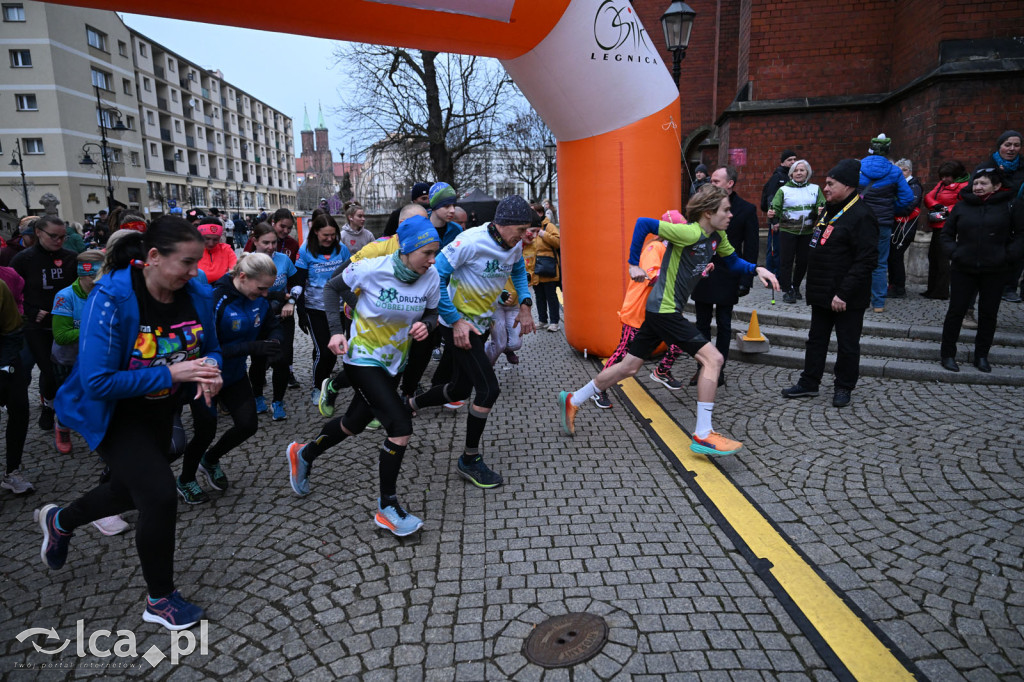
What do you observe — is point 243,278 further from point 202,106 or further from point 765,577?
point 202,106

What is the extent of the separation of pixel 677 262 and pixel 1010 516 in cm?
255

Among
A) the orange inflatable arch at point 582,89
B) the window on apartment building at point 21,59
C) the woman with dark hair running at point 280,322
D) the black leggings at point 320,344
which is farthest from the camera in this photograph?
the window on apartment building at point 21,59

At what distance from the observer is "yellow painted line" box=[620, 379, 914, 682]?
2402 millimetres

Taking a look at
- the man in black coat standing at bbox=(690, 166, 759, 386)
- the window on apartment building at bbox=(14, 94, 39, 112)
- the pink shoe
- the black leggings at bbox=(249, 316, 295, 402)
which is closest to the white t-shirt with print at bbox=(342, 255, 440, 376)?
the pink shoe

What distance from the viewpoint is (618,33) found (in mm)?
6043

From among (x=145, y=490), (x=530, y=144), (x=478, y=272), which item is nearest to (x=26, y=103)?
(x=530, y=144)

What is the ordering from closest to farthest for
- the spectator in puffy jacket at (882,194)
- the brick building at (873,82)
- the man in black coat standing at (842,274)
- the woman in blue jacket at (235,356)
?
the woman in blue jacket at (235,356)
the man in black coat standing at (842,274)
the spectator in puffy jacket at (882,194)
the brick building at (873,82)

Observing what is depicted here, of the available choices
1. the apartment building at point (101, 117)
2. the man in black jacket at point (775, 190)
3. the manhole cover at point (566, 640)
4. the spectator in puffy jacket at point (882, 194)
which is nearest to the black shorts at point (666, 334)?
the manhole cover at point (566, 640)

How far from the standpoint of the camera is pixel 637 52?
20.5 ft

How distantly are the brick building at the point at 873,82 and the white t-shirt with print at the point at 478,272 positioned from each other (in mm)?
8200

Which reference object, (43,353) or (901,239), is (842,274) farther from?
(43,353)

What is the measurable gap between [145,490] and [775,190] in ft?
29.7

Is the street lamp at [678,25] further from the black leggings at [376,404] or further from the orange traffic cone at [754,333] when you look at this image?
the black leggings at [376,404]

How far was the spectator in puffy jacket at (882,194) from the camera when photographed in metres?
7.31
